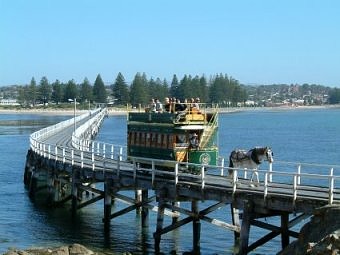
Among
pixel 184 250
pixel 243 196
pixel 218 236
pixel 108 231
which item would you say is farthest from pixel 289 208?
pixel 108 231

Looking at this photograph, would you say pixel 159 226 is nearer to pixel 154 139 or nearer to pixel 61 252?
pixel 154 139

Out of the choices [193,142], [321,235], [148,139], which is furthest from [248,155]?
[321,235]

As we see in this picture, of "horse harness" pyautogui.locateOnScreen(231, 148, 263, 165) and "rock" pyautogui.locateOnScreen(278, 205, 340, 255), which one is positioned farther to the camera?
"horse harness" pyautogui.locateOnScreen(231, 148, 263, 165)

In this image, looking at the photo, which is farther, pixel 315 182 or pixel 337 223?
pixel 315 182

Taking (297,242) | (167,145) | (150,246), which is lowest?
(150,246)

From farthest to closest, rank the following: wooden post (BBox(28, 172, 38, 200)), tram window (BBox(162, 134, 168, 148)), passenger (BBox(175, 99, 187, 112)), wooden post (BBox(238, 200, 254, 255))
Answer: wooden post (BBox(28, 172, 38, 200)), passenger (BBox(175, 99, 187, 112)), tram window (BBox(162, 134, 168, 148)), wooden post (BBox(238, 200, 254, 255))

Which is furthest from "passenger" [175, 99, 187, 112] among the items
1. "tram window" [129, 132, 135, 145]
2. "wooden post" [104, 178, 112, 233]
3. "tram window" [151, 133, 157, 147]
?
"wooden post" [104, 178, 112, 233]

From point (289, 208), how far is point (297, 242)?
2190 millimetres

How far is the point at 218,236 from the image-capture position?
31.9 meters

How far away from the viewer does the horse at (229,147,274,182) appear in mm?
26453

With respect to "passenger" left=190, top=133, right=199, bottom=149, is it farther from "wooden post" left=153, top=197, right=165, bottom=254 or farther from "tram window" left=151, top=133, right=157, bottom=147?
"wooden post" left=153, top=197, right=165, bottom=254

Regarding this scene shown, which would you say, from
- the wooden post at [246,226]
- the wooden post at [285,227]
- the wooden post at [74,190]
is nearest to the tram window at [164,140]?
the wooden post at [246,226]

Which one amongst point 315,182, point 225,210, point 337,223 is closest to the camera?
point 337,223

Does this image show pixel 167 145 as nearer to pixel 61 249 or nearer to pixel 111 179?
pixel 111 179
